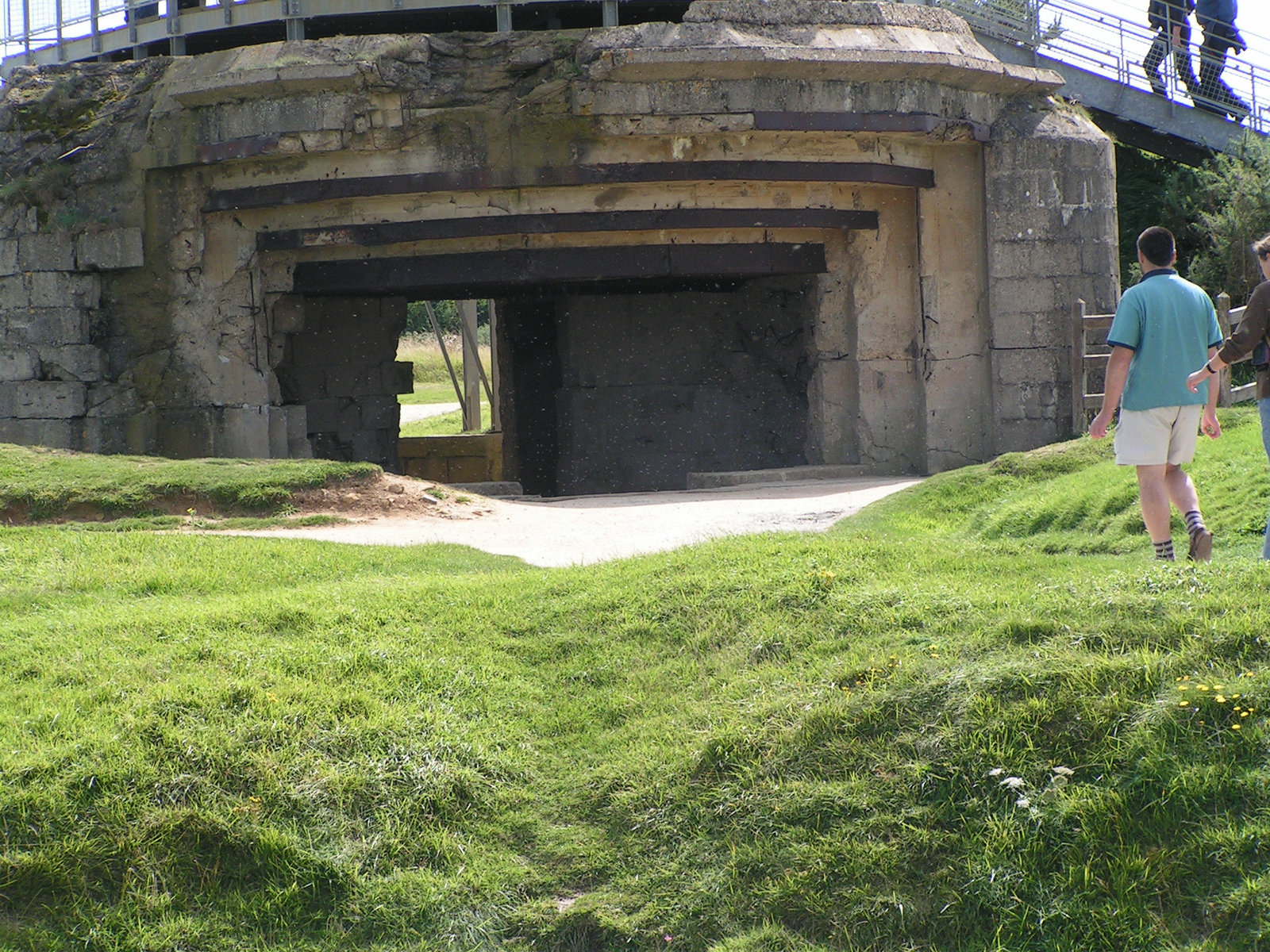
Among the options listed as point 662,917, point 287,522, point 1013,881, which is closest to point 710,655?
point 662,917

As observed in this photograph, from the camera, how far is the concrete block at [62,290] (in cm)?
1177

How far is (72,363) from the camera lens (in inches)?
460

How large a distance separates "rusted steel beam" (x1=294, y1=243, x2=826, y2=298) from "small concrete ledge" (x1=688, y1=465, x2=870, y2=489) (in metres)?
1.99

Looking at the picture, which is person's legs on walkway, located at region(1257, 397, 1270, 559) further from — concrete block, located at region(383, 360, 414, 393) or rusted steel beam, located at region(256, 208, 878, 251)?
concrete block, located at region(383, 360, 414, 393)

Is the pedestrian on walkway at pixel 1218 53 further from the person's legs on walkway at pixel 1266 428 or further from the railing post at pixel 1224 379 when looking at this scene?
the person's legs on walkway at pixel 1266 428

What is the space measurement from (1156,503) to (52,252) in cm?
1014

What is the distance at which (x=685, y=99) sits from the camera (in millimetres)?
10875

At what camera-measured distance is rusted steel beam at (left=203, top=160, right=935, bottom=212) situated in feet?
36.4

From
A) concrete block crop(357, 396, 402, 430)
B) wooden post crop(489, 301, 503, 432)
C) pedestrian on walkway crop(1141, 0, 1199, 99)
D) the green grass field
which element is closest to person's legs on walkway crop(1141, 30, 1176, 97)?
pedestrian on walkway crop(1141, 0, 1199, 99)

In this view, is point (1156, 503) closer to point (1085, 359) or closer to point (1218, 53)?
point (1085, 359)

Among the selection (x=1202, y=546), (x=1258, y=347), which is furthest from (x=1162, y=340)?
(x=1202, y=546)

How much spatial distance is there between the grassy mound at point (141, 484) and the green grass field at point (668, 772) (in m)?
3.20

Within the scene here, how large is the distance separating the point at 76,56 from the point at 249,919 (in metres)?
12.6

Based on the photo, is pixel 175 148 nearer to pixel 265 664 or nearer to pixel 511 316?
pixel 511 316
